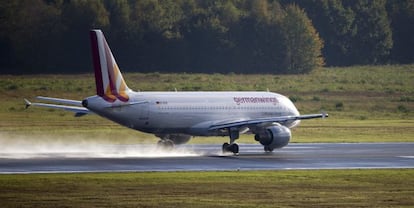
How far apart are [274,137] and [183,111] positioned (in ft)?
18.3

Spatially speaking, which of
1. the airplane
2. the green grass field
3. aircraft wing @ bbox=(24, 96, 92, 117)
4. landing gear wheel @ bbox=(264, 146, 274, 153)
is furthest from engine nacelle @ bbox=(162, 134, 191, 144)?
the green grass field

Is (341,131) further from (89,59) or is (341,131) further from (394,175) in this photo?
(89,59)

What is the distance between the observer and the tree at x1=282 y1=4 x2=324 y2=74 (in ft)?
431

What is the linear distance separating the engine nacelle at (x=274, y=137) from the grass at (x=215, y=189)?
40.3 ft

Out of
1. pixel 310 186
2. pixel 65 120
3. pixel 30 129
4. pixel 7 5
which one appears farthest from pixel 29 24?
pixel 310 186

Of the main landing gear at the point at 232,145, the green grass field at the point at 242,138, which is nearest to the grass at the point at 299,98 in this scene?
the green grass field at the point at 242,138

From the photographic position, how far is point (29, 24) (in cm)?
11700

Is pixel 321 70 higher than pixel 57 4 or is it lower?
lower

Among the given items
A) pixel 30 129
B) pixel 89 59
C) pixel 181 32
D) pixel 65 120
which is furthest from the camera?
pixel 181 32

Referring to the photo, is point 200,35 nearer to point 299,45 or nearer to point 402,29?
point 299,45

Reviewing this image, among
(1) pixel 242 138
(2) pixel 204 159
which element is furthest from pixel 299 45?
(2) pixel 204 159

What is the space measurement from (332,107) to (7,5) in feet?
123

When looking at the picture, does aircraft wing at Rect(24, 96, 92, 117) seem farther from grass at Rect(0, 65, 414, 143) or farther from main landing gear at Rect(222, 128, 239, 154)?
main landing gear at Rect(222, 128, 239, 154)

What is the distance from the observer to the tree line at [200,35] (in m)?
117
